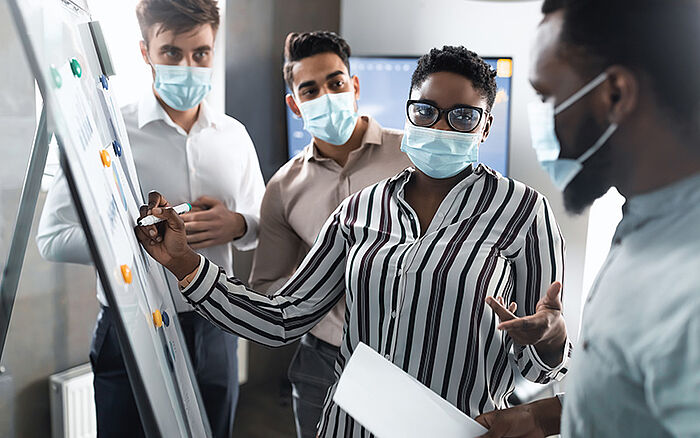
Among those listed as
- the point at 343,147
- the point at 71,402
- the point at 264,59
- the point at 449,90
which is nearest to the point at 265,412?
the point at 71,402

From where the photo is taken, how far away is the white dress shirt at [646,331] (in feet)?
1.75

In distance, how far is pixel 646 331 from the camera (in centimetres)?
56

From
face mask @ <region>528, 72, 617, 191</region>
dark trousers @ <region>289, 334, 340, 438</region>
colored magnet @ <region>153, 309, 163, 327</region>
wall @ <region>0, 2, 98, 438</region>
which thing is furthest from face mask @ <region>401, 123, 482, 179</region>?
wall @ <region>0, 2, 98, 438</region>

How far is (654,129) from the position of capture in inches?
22.9

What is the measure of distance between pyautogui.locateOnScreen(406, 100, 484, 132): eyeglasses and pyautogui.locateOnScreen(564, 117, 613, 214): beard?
31 cm

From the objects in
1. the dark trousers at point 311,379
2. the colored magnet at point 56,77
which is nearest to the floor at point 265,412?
the dark trousers at point 311,379

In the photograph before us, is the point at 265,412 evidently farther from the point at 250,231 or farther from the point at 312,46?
the point at 312,46

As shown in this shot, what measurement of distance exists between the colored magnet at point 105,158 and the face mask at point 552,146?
60 centimetres

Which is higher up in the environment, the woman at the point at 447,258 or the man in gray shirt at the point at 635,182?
the man in gray shirt at the point at 635,182

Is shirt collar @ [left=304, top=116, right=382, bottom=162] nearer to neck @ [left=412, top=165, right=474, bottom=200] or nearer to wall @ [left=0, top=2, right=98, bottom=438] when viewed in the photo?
neck @ [left=412, top=165, right=474, bottom=200]

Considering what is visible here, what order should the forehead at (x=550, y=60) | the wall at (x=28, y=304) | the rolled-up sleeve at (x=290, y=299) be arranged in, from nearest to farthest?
the forehead at (x=550, y=60) → the rolled-up sleeve at (x=290, y=299) → the wall at (x=28, y=304)

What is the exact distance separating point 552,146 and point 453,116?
316 mm

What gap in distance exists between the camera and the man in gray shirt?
54cm

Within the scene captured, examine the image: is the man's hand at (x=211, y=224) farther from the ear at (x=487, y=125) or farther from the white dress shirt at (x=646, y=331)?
the white dress shirt at (x=646, y=331)
